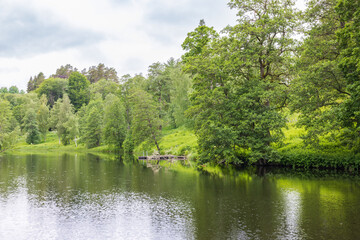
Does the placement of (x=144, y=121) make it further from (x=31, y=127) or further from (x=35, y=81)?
(x=35, y=81)

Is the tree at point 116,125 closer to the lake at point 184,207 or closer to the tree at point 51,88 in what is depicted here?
the lake at point 184,207

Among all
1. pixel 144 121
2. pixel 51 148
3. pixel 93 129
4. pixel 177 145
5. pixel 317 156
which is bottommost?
pixel 317 156

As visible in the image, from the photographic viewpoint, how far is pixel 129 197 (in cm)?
2139

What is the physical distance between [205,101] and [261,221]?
76.7ft

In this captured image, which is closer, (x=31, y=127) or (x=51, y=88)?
(x=31, y=127)

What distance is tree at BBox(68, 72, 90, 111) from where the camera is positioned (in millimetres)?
129500

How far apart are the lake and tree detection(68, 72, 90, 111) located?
105 m

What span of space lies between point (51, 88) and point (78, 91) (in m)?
14.3

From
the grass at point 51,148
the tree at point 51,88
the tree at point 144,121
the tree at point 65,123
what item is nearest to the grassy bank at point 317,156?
the tree at point 144,121

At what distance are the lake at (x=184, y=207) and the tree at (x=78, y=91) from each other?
10509cm

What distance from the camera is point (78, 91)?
A: 13150 centimetres

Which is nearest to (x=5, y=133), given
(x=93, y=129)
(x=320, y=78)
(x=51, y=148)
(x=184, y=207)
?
(x=93, y=129)

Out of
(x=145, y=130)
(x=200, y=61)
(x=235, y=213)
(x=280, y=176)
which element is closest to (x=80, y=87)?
(x=145, y=130)

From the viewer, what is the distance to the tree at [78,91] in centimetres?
12950
